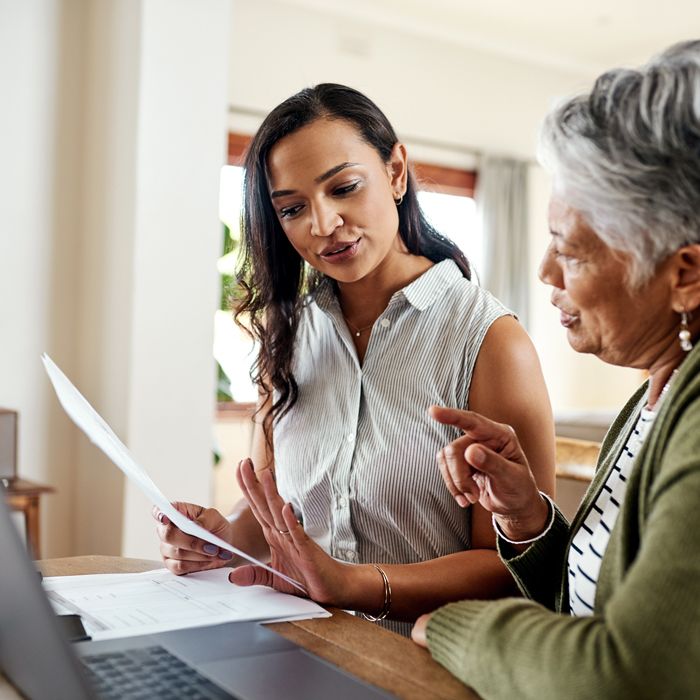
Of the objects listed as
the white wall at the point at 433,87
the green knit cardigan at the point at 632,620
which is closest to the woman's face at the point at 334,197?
the green knit cardigan at the point at 632,620

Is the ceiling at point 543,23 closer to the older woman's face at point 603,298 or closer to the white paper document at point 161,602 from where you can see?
the white paper document at point 161,602

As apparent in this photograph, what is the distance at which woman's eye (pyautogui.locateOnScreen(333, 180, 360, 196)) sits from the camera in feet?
5.53

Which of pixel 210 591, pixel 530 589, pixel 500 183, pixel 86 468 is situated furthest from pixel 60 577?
pixel 500 183

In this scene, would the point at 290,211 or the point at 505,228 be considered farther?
the point at 505,228

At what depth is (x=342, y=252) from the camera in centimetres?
170

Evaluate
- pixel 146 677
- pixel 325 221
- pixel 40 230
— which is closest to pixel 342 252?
pixel 325 221

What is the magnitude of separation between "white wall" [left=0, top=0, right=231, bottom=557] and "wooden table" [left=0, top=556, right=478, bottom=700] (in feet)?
9.20

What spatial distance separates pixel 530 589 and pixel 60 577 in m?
0.68

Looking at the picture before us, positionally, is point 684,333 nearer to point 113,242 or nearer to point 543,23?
point 113,242

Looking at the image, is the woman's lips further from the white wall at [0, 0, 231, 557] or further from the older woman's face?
the white wall at [0, 0, 231, 557]

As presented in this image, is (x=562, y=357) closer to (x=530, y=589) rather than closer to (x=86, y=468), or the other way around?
(x=86, y=468)

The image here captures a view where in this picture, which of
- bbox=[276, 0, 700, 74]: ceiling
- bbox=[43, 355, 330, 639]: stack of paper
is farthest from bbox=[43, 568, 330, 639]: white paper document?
bbox=[276, 0, 700, 74]: ceiling

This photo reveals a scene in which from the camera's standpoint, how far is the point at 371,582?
1377 mm

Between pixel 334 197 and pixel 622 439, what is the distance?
2.33 feet
